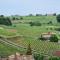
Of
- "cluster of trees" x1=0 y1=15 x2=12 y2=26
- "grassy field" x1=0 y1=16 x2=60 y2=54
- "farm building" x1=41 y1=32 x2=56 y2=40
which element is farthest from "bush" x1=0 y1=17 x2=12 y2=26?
"farm building" x1=41 y1=32 x2=56 y2=40

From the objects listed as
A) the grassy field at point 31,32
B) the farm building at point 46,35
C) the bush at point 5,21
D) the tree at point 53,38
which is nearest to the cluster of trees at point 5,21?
the bush at point 5,21

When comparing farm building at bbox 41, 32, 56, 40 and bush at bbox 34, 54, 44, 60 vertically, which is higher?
farm building at bbox 41, 32, 56, 40

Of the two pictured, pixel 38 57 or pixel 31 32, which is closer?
pixel 38 57

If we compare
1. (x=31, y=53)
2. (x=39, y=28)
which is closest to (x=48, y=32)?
(x=39, y=28)

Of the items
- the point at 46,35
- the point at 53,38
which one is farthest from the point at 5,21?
the point at 53,38

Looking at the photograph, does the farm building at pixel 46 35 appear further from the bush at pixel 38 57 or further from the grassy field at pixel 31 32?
the bush at pixel 38 57

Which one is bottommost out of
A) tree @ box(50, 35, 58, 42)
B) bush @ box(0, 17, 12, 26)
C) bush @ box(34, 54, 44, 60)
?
bush @ box(34, 54, 44, 60)

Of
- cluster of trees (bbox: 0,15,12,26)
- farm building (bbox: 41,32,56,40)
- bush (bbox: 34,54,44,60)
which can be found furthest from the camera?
cluster of trees (bbox: 0,15,12,26)

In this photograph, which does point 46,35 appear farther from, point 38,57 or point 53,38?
point 38,57

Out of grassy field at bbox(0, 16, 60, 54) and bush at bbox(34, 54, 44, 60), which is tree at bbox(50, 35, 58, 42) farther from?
bush at bbox(34, 54, 44, 60)
